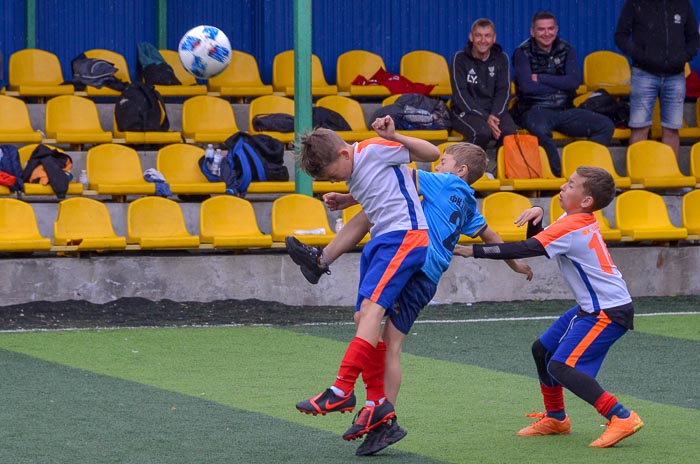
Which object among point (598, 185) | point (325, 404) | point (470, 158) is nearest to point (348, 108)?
point (470, 158)

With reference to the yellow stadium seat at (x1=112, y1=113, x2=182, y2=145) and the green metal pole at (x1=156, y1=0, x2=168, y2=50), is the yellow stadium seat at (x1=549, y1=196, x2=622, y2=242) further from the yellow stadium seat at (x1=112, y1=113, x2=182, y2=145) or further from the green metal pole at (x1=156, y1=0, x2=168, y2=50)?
the green metal pole at (x1=156, y1=0, x2=168, y2=50)

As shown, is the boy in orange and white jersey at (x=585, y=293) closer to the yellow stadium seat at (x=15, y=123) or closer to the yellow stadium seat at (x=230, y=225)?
the yellow stadium seat at (x=230, y=225)

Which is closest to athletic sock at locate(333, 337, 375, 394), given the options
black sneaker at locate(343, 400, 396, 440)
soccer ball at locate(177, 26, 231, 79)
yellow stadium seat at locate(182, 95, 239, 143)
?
black sneaker at locate(343, 400, 396, 440)

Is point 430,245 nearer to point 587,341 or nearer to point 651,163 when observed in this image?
point 587,341

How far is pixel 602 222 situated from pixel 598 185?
23.3 ft

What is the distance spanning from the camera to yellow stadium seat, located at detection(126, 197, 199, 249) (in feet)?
37.9

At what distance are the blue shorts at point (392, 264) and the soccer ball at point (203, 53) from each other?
23.7 ft

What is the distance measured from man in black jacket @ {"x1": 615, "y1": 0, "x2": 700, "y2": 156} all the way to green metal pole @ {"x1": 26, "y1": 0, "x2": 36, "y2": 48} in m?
6.82

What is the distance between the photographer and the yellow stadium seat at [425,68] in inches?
603

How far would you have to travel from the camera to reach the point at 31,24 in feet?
49.9

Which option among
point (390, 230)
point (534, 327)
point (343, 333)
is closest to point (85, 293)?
point (343, 333)

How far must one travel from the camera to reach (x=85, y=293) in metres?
11.5

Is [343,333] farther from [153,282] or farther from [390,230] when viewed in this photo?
[390,230]

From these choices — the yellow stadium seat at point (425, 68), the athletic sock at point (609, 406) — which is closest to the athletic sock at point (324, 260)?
the athletic sock at point (609, 406)
